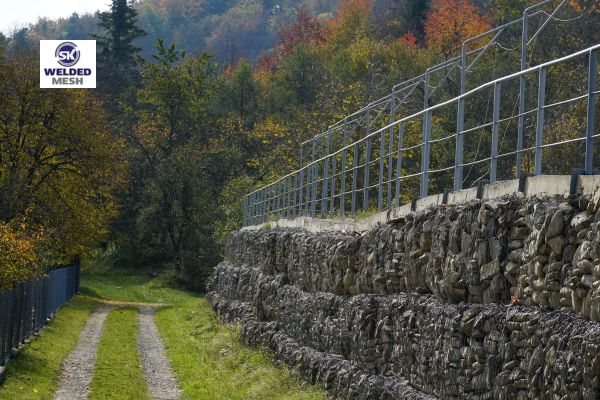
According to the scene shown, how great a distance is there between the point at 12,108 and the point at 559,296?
41.5 m

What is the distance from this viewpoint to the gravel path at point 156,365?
72.4ft

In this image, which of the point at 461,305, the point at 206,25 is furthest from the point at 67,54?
the point at 206,25

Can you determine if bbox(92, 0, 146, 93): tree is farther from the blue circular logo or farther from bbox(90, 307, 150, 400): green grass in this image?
bbox(90, 307, 150, 400): green grass

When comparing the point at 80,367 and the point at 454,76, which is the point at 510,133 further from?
the point at 454,76

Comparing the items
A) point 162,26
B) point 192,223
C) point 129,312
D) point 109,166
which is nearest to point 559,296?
point 129,312

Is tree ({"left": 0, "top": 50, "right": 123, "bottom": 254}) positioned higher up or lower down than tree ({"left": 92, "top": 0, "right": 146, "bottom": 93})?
lower down

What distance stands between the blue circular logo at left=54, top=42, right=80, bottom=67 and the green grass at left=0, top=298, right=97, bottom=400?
17.3 meters

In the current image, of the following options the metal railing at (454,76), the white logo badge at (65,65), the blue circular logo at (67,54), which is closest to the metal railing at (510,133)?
the metal railing at (454,76)

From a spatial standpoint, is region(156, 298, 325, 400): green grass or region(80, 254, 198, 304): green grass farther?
region(80, 254, 198, 304): green grass

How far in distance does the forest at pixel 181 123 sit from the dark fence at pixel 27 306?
62cm

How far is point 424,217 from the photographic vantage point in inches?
515

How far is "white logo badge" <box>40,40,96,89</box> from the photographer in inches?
1929

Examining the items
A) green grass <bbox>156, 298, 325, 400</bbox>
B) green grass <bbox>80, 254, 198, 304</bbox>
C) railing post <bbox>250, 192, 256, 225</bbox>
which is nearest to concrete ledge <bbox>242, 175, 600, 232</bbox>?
green grass <bbox>156, 298, 325, 400</bbox>

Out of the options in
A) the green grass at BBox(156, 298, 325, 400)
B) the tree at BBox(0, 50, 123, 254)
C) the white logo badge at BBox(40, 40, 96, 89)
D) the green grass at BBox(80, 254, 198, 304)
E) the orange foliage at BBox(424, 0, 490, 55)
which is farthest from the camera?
the orange foliage at BBox(424, 0, 490, 55)
